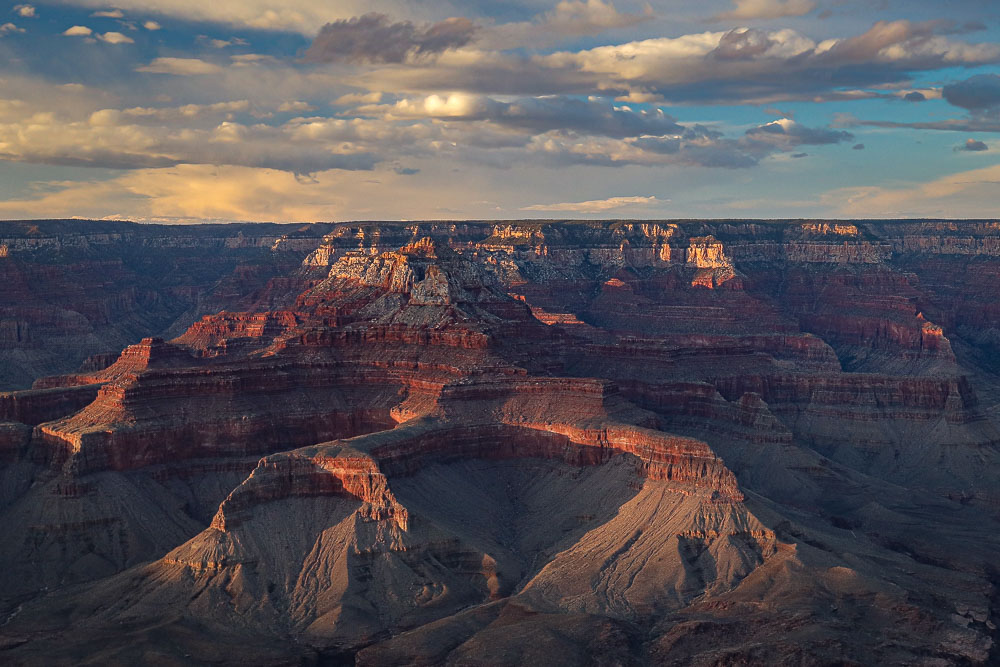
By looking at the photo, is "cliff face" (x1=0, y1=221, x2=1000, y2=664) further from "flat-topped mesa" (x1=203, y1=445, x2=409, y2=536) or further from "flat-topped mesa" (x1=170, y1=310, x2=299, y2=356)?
"flat-topped mesa" (x1=170, y1=310, x2=299, y2=356)

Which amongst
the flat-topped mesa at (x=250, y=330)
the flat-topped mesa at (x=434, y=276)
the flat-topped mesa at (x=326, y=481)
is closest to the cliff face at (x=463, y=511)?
the flat-topped mesa at (x=326, y=481)

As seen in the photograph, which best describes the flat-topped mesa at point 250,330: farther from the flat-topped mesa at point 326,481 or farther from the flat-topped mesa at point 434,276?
the flat-topped mesa at point 326,481

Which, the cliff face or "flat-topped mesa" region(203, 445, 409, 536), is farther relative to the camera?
"flat-topped mesa" region(203, 445, 409, 536)

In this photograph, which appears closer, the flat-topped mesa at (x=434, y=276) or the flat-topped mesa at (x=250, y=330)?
the flat-topped mesa at (x=434, y=276)

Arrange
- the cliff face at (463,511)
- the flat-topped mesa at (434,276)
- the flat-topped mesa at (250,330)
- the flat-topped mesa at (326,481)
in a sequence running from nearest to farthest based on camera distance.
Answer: the cliff face at (463,511) < the flat-topped mesa at (326,481) < the flat-topped mesa at (434,276) < the flat-topped mesa at (250,330)

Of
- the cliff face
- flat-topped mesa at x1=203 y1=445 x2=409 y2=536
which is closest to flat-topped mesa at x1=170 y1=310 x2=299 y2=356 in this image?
the cliff face

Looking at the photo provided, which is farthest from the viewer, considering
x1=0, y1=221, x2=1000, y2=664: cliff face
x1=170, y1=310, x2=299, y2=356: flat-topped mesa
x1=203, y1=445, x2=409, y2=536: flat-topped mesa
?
x1=170, y1=310, x2=299, y2=356: flat-topped mesa

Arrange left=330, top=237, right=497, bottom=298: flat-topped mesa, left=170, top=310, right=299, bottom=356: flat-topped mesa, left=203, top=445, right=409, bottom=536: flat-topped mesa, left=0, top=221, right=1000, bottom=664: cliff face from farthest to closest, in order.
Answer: left=170, top=310, right=299, bottom=356: flat-topped mesa, left=330, top=237, right=497, bottom=298: flat-topped mesa, left=203, top=445, right=409, bottom=536: flat-topped mesa, left=0, top=221, right=1000, bottom=664: cliff face

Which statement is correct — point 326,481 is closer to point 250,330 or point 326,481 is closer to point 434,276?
point 434,276

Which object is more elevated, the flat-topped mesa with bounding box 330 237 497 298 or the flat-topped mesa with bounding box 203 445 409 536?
the flat-topped mesa with bounding box 330 237 497 298

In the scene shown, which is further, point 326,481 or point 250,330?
point 250,330

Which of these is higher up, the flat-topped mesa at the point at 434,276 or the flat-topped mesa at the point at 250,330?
the flat-topped mesa at the point at 434,276

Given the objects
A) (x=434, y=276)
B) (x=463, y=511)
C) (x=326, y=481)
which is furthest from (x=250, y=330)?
(x=326, y=481)
